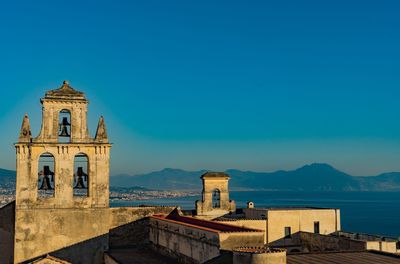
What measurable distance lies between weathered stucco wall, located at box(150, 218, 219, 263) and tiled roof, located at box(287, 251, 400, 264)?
348 centimetres

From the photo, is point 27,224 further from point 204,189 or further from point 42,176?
point 204,189

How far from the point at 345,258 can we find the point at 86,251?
15.8 meters

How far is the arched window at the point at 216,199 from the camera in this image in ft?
130

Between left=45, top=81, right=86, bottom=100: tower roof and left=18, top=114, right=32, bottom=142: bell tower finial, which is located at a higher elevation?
left=45, top=81, right=86, bottom=100: tower roof

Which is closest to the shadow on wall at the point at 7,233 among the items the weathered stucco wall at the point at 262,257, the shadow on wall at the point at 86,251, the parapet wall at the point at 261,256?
the shadow on wall at the point at 86,251

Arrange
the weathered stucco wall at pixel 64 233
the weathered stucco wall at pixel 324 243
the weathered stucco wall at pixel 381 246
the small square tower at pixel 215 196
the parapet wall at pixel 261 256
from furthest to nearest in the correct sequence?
1. the small square tower at pixel 215 196
2. the weathered stucco wall at pixel 64 233
3. the weathered stucco wall at pixel 324 243
4. the weathered stucco wall at pixel 381 246
5. the parapet wall at pixel 261 256

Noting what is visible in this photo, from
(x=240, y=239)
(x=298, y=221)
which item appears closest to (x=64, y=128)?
(x=240, y=239)

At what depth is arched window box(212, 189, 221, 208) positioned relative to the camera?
130 ft

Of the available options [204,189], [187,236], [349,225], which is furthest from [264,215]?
[349,225]

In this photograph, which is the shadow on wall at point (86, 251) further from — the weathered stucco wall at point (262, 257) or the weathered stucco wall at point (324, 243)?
the weathered stucco wall at point (262, 257)

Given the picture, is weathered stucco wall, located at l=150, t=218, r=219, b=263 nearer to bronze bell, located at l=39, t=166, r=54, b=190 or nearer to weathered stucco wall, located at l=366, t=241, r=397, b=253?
bronze bell, located at l=39, t=166, r=54, b=190

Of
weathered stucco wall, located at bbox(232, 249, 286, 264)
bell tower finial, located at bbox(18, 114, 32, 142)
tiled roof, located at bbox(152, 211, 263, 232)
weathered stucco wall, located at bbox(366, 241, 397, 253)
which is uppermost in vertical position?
bell tower finial, located at bbox(18, 114, 32, 142)

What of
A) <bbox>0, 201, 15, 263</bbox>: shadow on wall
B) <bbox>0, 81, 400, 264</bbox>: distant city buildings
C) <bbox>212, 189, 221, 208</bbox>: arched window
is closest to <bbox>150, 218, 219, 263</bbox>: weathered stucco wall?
<bbox>0, 81, 400, 264</bbox>: distant city buildings

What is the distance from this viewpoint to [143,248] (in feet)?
108
